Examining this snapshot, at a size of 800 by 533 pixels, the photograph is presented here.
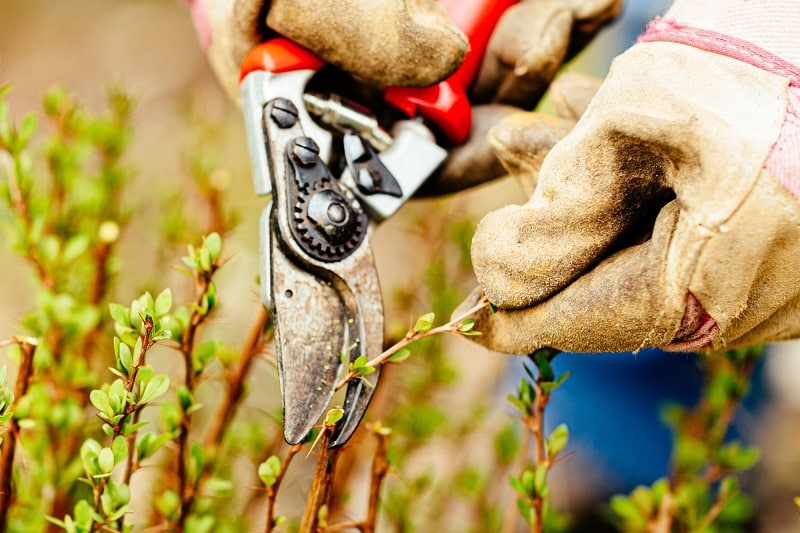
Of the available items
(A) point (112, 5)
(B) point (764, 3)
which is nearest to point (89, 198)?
(B) point (764, 3)

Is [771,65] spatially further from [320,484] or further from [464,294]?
[464,294]

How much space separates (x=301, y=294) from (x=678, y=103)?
35 centimetres

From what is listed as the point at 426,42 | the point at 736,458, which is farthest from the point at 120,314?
the point at 736,458

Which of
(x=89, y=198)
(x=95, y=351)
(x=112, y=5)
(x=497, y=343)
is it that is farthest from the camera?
(x=112, y=5)

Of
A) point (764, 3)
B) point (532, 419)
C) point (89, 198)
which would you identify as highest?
point (764, 3)

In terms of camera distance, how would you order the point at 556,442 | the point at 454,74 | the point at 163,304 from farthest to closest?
the point at 454,74 < the point at 556,442 < the point at 163,304

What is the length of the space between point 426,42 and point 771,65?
302 millimetres

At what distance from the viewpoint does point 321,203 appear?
666 mm

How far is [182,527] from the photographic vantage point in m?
0.74

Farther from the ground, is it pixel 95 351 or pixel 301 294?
pixel 301 294

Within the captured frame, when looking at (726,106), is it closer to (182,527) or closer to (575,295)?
(575,295)

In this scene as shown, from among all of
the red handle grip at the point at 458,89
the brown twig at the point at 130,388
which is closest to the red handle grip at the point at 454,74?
the red handle grip at the point at 458,89

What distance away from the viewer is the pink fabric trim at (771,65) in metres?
0.49

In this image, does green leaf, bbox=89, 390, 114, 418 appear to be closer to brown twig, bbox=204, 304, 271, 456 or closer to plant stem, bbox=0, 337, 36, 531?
plant stem, bbox=0, 337, 36, 531
